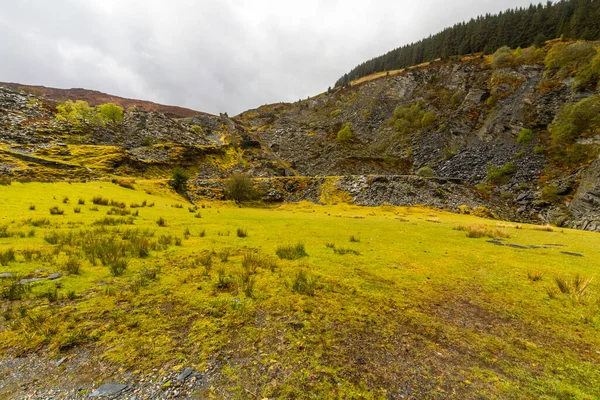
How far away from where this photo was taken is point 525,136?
46188 mm

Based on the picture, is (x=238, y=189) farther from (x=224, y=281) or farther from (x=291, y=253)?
(x=224, y=281)

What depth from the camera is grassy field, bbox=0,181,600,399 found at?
2.91m

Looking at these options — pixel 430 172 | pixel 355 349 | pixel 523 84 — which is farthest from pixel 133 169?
pixel 523 84

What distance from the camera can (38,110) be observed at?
4716 cm

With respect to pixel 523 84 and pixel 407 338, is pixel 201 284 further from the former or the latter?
pixel 523 84

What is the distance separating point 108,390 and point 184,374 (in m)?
0.71

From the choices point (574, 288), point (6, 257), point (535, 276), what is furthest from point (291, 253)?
point (574, 288)

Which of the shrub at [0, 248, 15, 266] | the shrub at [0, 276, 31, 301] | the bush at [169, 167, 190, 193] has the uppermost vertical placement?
the bush at [169, 167, 190, 193]

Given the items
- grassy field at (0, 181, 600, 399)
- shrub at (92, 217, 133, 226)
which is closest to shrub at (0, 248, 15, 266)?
grassy field at (0, 181, 600, 399)

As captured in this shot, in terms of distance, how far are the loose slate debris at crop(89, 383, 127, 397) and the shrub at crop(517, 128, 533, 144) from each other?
208 ft

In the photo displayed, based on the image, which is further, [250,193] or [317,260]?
[250,193]

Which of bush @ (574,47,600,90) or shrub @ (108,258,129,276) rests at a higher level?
bush @ (574,47,600,90)

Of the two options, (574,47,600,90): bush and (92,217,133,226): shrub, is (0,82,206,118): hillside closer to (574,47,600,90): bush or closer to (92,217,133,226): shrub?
(92,217,133,226): shrub

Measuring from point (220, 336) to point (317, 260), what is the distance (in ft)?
14.3
